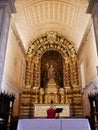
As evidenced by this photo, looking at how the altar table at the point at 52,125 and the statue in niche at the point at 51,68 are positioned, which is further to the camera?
the statue in niche at the point at 51,68

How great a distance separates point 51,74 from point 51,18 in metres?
4.60

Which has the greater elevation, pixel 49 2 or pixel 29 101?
pixel 49 2

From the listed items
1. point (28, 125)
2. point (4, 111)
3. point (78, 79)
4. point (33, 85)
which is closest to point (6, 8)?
point (4, 111)

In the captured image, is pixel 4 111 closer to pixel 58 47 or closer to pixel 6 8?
pixel 6 8

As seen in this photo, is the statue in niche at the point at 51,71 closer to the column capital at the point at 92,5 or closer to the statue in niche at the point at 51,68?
the statue in niche at the point at 51,68

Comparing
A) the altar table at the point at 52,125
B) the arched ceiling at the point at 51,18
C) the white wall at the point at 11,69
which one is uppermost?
the arched ceiling at the point at 51,18

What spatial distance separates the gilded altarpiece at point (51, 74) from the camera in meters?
11.1

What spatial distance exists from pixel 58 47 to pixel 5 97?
27.9 ft

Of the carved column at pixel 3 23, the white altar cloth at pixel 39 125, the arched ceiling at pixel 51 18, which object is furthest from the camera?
the arched ceiling at pixel 51 18

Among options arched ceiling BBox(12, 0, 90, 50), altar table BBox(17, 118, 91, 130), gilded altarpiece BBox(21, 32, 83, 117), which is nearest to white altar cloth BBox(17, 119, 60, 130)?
altar table BBox(17, 118, 91, 130)

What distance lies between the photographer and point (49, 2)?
31.8 feet

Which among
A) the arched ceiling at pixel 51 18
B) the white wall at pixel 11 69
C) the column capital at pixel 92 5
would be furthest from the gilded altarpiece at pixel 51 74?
the column capital at pixel 92 5

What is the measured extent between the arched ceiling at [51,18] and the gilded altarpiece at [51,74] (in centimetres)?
78

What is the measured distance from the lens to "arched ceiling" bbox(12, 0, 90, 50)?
9445mm
